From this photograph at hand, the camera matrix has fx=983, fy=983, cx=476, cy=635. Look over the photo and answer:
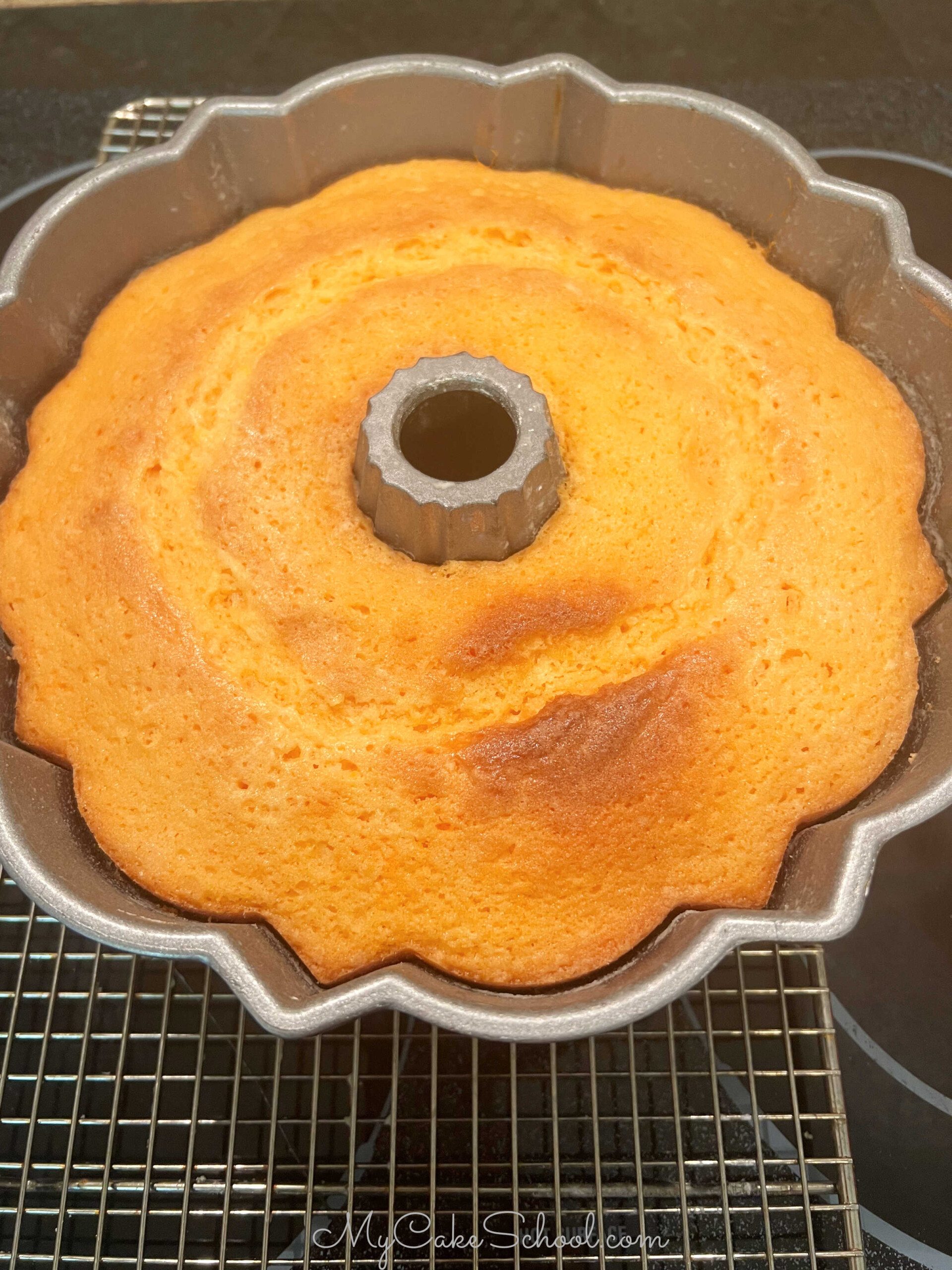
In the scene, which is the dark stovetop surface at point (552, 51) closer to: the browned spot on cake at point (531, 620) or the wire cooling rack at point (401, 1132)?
the browned spot on cake at point (531, 620)

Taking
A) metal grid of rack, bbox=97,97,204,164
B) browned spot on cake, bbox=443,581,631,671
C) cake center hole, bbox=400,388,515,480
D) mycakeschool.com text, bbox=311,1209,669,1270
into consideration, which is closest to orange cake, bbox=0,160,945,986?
browned spot on cake, bbox=443,581,631,671

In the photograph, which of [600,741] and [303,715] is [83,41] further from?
[600,741]

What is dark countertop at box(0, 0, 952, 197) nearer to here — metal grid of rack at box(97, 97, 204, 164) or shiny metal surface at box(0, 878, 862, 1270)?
metal grid of rack at box(97, 97, 204, 164)

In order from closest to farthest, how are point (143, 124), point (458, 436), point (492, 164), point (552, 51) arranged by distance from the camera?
1. point (458, 436)
2. point (492, 164)
3. point (143, 124)
4. point (552, 51)

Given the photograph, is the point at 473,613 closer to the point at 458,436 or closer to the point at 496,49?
the point at 458,436

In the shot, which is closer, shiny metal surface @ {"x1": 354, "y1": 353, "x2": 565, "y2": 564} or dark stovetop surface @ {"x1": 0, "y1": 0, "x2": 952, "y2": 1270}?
shiny metal surface @ {"x1": 354, "y1": 353, "x2": 565, "y2": 564}

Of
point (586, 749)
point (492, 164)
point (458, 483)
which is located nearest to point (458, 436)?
point (458, 483)
